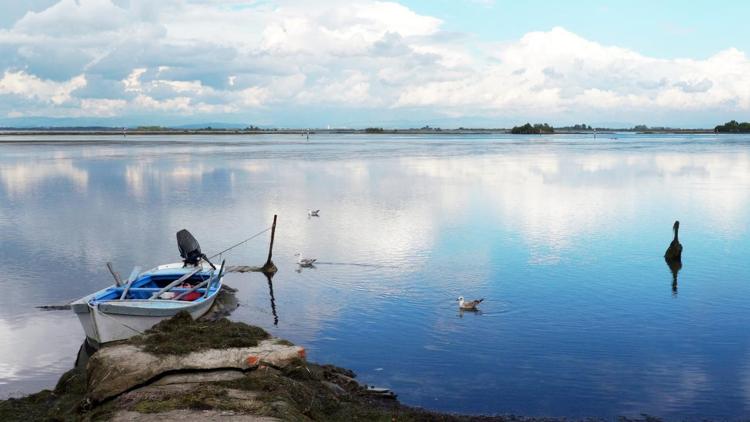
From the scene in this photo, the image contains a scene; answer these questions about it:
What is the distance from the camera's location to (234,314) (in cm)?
1994

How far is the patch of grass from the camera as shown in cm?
1246

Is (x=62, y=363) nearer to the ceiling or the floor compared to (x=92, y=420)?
nearer to the floor

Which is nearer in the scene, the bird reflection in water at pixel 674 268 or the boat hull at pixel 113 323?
the boat hull at pixel 113 323

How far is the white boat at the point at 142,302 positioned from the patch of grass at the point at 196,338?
249 centimetres

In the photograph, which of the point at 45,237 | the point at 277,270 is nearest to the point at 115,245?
the point at 45,237

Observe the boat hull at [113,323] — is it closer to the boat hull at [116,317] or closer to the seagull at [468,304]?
the boat hull at [116,317]

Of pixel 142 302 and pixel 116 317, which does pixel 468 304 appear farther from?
pixel 116 317

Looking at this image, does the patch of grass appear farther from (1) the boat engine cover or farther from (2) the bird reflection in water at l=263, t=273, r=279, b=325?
(1) the boat engine cover

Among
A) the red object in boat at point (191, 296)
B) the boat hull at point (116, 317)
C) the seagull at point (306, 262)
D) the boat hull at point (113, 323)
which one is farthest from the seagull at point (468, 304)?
the seagull at point (306, 262)

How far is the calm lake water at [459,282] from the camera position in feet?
47.8

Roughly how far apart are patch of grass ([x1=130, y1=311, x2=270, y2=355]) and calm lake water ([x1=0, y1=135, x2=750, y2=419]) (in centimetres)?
262

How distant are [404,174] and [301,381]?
5231 cm

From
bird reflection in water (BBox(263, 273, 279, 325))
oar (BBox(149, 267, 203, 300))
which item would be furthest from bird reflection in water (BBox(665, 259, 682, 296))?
oar (BBox(149, 267, 203, 300))

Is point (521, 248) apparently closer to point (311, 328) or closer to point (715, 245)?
point (715, 245)
